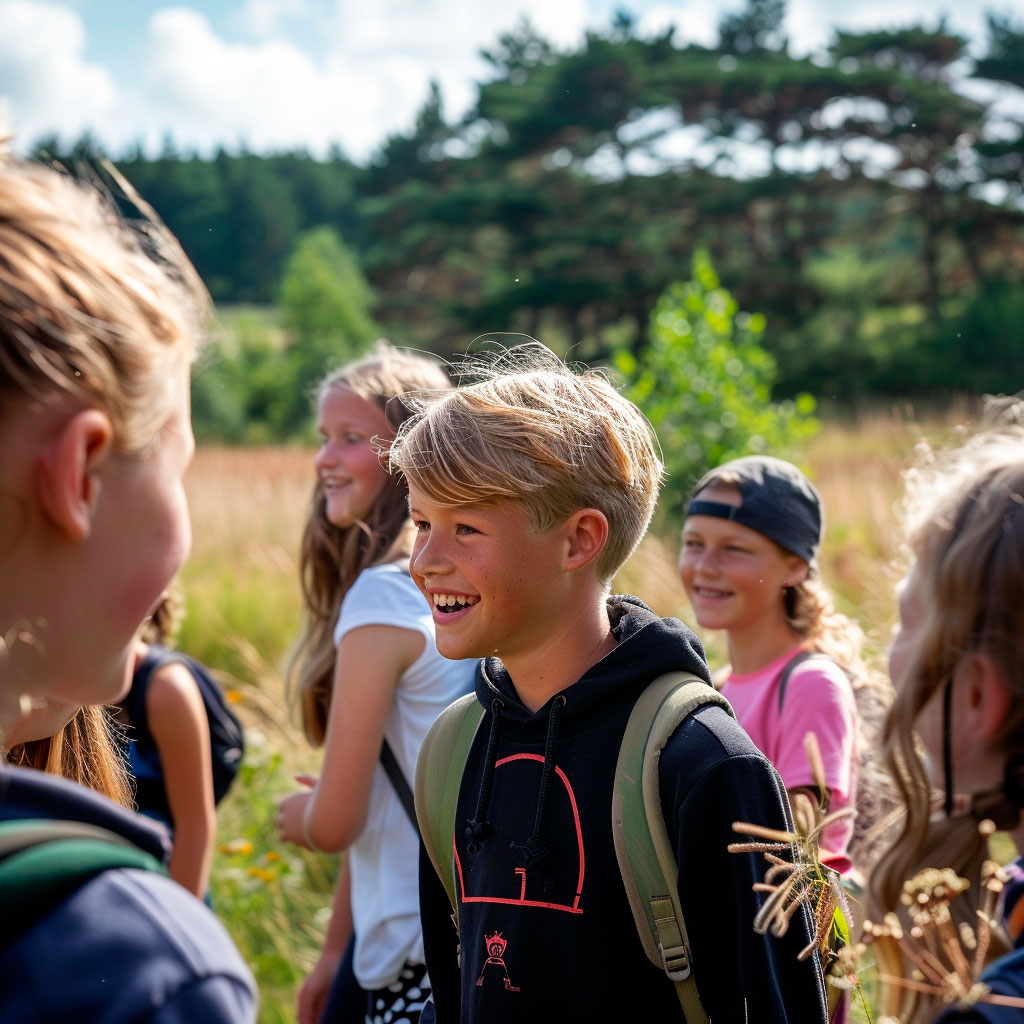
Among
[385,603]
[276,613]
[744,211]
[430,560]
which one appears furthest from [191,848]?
[744,211]

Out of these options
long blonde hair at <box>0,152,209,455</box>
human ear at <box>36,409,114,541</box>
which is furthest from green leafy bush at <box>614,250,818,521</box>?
human ear at <box>36,409,114,541</box>

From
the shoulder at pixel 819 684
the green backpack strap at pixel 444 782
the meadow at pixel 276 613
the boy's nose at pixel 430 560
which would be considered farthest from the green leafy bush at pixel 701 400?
the boy's nose at pixel 430 560

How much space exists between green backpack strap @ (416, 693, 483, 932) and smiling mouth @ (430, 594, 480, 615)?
0.25 m

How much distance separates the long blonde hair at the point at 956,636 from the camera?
1536 millimetres

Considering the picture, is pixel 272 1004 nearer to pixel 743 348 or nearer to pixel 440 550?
pixel 440 550

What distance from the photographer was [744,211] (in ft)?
108

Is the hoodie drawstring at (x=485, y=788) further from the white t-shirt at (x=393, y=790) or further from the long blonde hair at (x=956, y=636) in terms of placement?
the long blonde hair at (x=956, y=636)

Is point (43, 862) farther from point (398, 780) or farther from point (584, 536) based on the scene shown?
point (398, 780)

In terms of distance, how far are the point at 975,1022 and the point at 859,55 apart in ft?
120

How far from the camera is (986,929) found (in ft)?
3.34

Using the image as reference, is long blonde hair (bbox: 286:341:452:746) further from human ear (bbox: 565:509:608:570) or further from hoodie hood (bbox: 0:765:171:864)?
hoodie hood (bbox: 0:765:171:864)

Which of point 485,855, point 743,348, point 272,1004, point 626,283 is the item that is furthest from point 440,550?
point 626,283

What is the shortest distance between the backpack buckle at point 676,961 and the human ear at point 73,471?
3.68ft

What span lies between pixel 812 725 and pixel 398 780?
3.49ft
